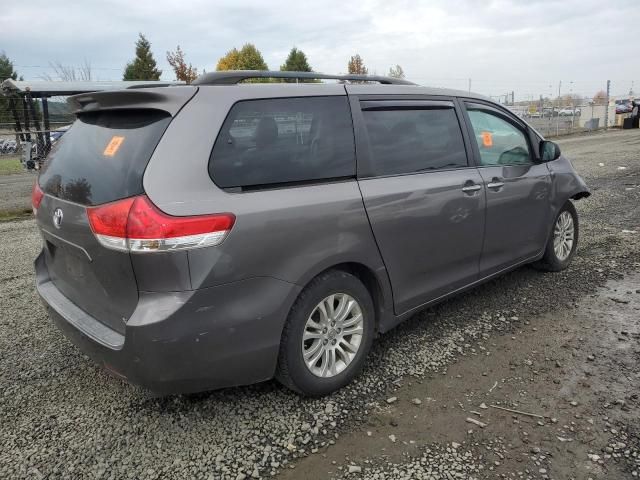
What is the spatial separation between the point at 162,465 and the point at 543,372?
2265 millimetres

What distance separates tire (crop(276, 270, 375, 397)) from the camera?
267cm

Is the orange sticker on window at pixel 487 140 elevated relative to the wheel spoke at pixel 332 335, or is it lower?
elevated

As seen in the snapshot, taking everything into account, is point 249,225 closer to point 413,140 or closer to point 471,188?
point 413,140

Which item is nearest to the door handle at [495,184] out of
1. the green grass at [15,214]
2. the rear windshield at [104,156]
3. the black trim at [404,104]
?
the black trim at [404,104]

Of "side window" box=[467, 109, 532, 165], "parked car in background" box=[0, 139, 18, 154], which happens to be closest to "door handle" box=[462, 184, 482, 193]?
"side window" box=[467, 109, 532, 165]

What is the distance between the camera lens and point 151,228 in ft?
7.27

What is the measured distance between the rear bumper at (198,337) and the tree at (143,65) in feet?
132

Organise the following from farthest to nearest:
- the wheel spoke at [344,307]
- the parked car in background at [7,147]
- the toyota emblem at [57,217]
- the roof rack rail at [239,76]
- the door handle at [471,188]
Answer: the parked car in background at [7,147] < the door handle at [471,188] < the wheel spoke at [344,307] < the roof rack rail at [239,76] < the toyota emblem at [57,217]

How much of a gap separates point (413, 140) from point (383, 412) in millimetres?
1734

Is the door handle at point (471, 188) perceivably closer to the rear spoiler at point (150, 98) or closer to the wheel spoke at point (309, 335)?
the wheel spoke at point (309, 335)

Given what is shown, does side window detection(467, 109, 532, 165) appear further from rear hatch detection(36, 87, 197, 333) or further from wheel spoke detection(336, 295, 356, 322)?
rear hatch detection(36, 87, 197, 333)

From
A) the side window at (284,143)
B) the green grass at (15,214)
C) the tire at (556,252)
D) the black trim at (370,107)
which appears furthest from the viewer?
the green grass at (15,214)

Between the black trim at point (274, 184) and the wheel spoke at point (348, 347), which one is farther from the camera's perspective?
the wheel spoke at point (348, 347)

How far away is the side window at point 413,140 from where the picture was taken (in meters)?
3.12
